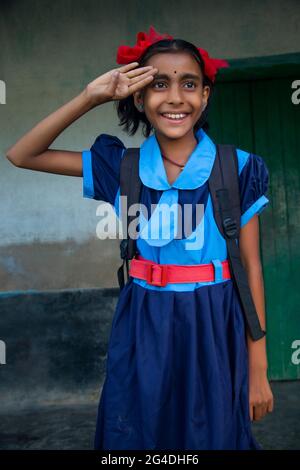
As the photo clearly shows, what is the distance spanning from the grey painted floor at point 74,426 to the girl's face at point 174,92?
2.06 m

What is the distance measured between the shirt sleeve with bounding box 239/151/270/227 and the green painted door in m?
2.21

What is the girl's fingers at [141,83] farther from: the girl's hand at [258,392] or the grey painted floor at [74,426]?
the grey painted floor at [74,426]

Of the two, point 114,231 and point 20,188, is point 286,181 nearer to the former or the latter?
point 114,231

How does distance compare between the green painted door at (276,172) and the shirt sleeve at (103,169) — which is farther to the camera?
the green painted door at (276,172)

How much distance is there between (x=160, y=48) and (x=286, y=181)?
238cm

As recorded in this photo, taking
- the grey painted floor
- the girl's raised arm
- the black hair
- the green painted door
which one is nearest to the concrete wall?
the green painted door

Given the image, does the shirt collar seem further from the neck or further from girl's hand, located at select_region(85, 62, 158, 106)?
girl's hand, located at select_region(85, 62, 158, 106)

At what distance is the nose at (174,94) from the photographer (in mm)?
1729

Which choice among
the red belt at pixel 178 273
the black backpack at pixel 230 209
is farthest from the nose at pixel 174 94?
the red belt at pixel 178 273

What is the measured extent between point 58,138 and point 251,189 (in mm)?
2272

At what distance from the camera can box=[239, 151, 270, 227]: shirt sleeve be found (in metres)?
1.74

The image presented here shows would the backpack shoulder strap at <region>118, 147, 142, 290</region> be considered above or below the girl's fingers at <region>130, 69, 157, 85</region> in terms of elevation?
below

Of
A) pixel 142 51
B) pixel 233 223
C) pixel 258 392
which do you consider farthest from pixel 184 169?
pixel 258 392
